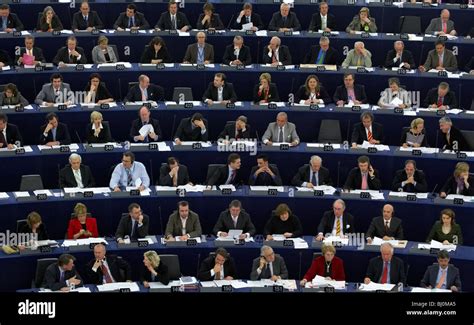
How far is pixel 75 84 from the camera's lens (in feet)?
63.2

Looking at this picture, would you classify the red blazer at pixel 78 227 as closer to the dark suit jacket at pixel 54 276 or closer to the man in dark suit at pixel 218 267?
the dark suit jacket at pixel 54 276

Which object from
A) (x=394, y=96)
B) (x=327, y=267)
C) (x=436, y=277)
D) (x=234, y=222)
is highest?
(x=394, y=96)

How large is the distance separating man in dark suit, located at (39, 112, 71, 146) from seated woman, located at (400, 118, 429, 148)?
16.4ft

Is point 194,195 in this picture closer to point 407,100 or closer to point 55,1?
point 407,100

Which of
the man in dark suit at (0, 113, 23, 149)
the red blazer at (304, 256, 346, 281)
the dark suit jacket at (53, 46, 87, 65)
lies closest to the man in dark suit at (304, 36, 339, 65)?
the dark suit jacket at (53, 46, 87, 65)

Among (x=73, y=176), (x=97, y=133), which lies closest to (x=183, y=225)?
(x=73, y=176)

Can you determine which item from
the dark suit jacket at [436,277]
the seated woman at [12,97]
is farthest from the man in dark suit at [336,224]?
the seated woman at [12,97]

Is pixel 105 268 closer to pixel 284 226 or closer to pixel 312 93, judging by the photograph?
pixel 284 226

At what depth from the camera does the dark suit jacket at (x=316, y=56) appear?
783 inches

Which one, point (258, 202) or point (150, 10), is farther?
point (150, 10)

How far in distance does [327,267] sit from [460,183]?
8.99 feet

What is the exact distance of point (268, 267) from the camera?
49.2 ft
